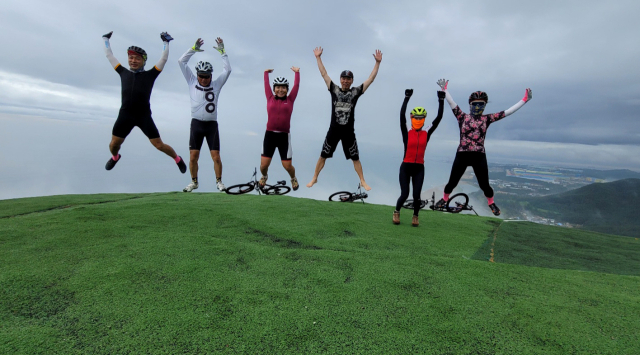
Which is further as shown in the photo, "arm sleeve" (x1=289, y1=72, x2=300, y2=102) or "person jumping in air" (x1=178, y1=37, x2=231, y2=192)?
"arm sleeve" (x1=289, y1=72, x2=300, y2=102)

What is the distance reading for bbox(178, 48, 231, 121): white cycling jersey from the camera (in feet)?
23.2

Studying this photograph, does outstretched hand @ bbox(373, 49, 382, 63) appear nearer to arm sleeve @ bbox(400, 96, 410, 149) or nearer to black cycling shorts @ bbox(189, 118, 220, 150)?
arm sleeve @ bbox(400, 96, 410, 149)

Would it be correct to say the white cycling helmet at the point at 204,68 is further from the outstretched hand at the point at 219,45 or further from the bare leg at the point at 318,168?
the bare leg at the point at 318,168

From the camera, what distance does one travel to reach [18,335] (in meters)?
2.19

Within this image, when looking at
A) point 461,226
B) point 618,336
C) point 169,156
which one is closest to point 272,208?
point 169,156

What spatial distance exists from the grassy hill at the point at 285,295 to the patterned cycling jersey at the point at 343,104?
314 centimetres

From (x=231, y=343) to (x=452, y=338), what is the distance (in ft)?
5.74

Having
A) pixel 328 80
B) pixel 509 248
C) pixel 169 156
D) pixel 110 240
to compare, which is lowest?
pixel 509 248

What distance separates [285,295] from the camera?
290cm

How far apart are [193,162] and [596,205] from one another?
115802mm

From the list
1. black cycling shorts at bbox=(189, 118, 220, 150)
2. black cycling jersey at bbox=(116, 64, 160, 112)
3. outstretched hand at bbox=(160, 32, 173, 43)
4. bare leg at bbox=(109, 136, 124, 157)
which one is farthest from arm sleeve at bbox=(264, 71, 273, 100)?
bare leg at bbox=(109, 136, 124, 157)

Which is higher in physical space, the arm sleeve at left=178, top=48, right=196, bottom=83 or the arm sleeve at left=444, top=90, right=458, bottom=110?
the arm sleeve at left=178, top=48, right=196, bottom=83

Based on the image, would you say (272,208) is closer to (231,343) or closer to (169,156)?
(169,156)

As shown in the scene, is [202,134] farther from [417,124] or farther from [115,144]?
[417,124]
